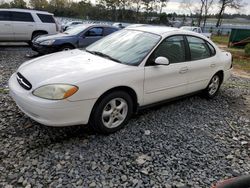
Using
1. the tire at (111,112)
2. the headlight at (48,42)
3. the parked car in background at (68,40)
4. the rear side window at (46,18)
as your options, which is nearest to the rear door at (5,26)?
the rear side window at (46,18)

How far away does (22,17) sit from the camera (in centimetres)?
1087

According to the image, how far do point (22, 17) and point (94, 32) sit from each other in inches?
153

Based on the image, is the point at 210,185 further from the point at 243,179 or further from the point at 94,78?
the point at 94,78

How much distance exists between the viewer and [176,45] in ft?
14.1

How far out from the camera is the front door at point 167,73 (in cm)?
381

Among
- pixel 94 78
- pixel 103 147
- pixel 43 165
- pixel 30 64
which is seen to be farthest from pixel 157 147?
pixel 30 64

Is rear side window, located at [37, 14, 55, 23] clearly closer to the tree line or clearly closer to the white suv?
the white suv

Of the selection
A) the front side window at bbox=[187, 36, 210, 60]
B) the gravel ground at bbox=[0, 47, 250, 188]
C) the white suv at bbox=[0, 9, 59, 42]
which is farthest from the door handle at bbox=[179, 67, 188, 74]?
the white suv at bbox=[0, 9, 59, 42]

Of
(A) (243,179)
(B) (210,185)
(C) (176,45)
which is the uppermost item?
(C) (176,45)

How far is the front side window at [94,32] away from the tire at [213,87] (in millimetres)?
5455

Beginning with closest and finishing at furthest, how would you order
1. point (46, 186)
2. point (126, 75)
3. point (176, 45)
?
point (46, 186)
point (126, 75)
point (176, 45)

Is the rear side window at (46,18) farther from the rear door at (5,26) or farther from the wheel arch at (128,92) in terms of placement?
the wheel arch at (128,92)

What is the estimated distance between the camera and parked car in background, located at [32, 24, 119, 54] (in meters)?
8.45

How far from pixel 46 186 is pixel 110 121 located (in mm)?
1299
